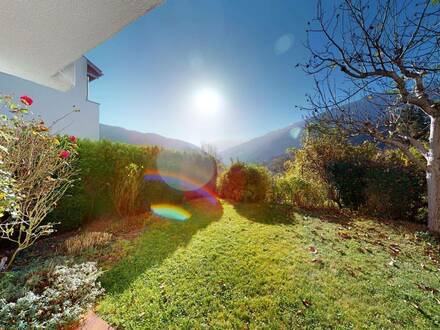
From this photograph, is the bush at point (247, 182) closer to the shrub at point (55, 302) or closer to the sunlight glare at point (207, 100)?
the sunlight glare at point (207, 100)

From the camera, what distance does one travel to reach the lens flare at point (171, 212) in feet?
21.3

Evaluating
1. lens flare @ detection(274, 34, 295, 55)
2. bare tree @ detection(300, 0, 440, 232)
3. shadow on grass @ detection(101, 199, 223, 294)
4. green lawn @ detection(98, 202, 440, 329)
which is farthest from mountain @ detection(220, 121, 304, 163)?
green lawn @ detection(98, 202, 440, 329)

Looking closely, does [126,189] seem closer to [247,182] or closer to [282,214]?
[247,182]

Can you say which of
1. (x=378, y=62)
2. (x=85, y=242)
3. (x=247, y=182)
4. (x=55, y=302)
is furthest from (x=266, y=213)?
(x=55, y=302)

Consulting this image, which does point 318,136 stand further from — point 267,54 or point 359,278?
point 359,278

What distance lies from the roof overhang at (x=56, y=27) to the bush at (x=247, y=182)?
703cm

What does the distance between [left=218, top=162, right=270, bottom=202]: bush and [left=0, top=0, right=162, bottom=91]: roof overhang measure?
277 inches

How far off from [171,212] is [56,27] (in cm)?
604

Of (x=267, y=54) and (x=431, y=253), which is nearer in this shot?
(x=431, y=253)

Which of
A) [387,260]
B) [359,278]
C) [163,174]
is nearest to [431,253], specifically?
[387,260]

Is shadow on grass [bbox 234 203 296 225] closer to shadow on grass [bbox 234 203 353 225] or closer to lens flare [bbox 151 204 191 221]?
shadow on grass [bbox 234 203 353 225]

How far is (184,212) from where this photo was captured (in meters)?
7.16

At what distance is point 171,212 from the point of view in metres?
7.11

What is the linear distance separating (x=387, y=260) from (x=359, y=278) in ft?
4.09
